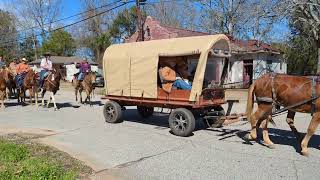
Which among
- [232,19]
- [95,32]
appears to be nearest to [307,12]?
[232,19]

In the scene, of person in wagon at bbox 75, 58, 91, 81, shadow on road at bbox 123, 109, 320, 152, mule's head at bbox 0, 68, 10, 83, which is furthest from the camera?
person in wagon at bbox 75, 58, 91, 81

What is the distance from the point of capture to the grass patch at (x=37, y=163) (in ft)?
24.1

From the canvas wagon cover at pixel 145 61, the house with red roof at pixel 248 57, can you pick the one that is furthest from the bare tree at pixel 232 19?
the canvas wagon cover at pixel 145 61

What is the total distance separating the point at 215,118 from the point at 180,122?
1.07 m

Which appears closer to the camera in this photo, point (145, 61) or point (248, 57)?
point (145, 61)

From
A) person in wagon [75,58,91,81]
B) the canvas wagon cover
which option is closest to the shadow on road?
the canvas wagon cover

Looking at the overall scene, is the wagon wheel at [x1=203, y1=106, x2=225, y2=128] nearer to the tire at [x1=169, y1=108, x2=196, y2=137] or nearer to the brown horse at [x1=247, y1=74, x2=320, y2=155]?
the tire at [x1=169, y1=108, x2=196, y2=137]

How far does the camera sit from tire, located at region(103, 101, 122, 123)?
13717 mm

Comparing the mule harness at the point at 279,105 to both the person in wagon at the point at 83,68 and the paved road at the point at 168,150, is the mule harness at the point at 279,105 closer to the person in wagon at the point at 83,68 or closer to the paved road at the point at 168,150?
the paved road at the point at 168,150

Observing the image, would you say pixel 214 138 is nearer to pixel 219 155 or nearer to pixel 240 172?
pixel 219 155

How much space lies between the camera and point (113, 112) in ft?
45.4

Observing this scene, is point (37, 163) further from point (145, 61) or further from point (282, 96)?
point (282, 96)

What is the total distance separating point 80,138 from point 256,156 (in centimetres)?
495

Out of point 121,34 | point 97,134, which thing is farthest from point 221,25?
point 97,134
